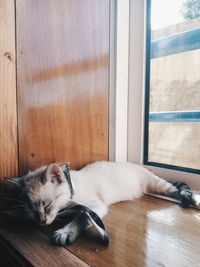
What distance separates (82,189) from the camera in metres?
1.02

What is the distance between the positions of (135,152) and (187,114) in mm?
415

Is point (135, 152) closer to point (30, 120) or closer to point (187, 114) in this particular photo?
point (187, 114)

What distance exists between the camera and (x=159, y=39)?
4.14 ft

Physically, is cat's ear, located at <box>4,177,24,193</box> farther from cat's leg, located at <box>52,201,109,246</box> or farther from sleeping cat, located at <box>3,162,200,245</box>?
cat's leg, located at <box>52,201,109,246</box>

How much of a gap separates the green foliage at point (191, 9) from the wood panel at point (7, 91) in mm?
870

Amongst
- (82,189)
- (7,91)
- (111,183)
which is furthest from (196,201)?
(7,91)

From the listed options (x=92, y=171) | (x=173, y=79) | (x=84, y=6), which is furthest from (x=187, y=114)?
(x=84, y=6)

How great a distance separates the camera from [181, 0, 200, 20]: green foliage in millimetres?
1092

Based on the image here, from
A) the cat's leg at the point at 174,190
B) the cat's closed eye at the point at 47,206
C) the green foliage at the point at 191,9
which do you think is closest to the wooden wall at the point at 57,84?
the cat's closed eye at the point at 47,206

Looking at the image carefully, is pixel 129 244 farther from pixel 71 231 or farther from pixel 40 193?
pixel 40 193

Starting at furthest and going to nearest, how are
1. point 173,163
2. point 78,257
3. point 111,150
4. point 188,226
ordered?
point 111,150 < point 173,163 < point 188,226 < point 78,257

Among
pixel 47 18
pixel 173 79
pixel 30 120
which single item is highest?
pixel 47 18

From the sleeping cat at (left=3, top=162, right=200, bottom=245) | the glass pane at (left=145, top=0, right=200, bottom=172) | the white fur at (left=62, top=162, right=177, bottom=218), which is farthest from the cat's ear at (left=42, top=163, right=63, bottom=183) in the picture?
the glass pane at (left=145, top=0, right=200, bottom=172)

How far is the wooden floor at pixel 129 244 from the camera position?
62cm
